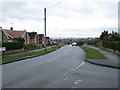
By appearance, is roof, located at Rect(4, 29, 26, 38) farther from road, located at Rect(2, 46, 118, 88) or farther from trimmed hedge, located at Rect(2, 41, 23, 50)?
road, located at Rect(2, 46, 118, 88)

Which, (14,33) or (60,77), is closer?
(60,77)

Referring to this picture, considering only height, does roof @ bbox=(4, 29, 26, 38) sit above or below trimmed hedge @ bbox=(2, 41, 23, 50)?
above

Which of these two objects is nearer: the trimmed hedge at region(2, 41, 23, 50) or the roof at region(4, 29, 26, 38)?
the trimmed hedge at region(2, 41, 23, 50)

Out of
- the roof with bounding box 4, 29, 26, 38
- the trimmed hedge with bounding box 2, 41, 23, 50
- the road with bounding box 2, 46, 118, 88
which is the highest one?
the roof with bounding box 4, 29, 26, 38

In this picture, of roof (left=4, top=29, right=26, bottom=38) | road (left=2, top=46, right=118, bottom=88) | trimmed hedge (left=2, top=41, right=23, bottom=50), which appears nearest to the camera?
road (left=2, top=46, right=118, bottom=88)

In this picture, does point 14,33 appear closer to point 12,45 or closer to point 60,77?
point 12,45

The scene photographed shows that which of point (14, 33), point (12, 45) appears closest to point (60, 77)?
point (12, 45)

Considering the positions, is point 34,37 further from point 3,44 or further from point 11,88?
point 11,88

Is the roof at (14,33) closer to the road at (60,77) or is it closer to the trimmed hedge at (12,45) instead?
the trimmed hedge at (12,45)

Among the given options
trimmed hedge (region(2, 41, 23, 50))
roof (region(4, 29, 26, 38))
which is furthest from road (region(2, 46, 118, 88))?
roof (region(4, 29, 26, 38))

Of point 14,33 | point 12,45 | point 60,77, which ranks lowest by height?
point 60,77

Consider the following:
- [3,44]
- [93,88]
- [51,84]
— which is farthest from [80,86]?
[3,44]

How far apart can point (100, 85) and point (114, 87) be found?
1.80 ft

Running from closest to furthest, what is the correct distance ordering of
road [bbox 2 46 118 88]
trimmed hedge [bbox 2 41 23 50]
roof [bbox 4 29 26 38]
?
road [bbox 2 46 118 88] → trimmed hedge [bbox 2 41 23 50] → roof [bbox 4 29 26 38]
